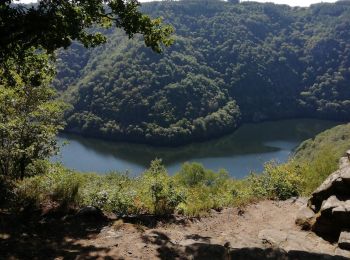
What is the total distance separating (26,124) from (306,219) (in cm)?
927

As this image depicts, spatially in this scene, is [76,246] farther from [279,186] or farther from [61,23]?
[279,186]

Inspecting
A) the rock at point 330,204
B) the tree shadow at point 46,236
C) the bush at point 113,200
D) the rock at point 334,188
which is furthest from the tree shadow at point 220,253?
the rock at point 334,188

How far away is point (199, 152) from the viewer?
118500 mm

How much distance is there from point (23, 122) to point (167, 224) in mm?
6889

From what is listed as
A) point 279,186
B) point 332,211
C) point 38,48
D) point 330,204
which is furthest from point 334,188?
point 38,48

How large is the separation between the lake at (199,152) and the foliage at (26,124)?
7205cm

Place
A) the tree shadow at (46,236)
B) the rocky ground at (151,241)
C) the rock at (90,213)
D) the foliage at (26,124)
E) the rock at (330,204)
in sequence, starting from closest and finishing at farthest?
1. the tree shadow at (46,236)
2. the rocky ground at (151,241)
3. the rock at (90,213)
4. the rock at (330,204)
5. the foliage at (26,124)

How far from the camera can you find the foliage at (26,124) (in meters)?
13.2

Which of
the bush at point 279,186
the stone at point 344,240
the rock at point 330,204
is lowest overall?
the bush at point 279,186

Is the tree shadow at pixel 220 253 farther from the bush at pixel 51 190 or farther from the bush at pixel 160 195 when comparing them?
the bush at pixel 51 190

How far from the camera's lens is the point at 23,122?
13672 millimetres

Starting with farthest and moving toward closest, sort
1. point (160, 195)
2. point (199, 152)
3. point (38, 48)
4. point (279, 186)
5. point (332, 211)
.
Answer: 1. point (199, 152)
2. point (279, 186)
3. point (38, 48)
4. point (160, 195)
5. point (332, 211)

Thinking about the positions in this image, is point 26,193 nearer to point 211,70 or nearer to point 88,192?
point 88,192

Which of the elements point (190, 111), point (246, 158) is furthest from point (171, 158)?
point (190, 111)
